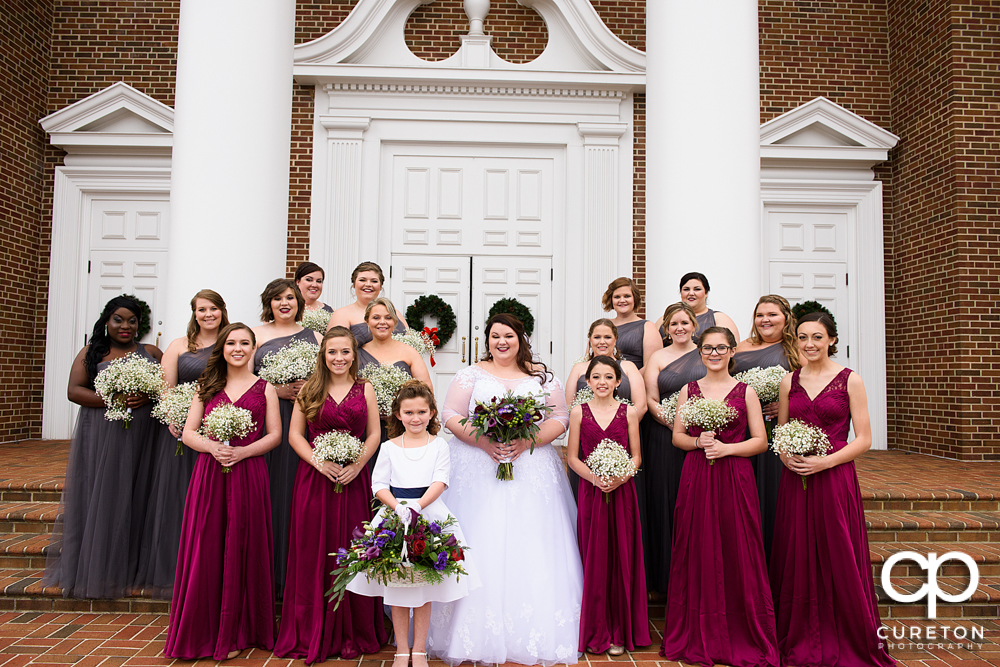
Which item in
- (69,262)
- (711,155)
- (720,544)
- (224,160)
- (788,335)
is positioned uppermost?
(711,155)

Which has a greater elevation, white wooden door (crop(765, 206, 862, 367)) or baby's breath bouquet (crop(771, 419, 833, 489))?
white wooden door (crop(765, 206, 862, 367))

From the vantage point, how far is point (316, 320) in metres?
5.22

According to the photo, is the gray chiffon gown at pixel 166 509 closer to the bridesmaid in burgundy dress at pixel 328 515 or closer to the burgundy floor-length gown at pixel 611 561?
the bridesmaid in burgundy dress at pixel 328 515

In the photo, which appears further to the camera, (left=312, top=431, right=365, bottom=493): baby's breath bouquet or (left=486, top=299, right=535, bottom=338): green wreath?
(left=486, top=299, right=535, bottom=338): green wreath

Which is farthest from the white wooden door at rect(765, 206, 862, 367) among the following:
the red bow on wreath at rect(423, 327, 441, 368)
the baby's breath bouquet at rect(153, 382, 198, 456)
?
the baby's breath bouquet at rect(153, 382, 198, 456)

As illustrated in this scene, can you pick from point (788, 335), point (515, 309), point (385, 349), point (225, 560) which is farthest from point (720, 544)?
point (515, 309)

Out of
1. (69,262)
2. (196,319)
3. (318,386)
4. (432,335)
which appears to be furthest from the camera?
(69,262)

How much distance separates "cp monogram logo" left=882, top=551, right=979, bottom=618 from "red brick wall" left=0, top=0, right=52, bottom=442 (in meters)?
10.2

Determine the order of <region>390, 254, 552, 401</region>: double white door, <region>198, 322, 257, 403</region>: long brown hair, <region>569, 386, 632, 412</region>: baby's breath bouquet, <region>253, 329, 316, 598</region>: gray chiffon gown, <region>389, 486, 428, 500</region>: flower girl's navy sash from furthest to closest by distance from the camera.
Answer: <region>390, 254, 552, 401</region>: double white door, <region>253, 329, 316, 598</region>: gray chiffon gown, <region>569, 386, 632, 412</region>: baby's breath bouquet, <region>198, 322, 257, 403</region>: long brown hair, <region>389, 486, 428, 500</region>: flower girl's navy sash

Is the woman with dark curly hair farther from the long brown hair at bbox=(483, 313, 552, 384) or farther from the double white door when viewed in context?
the double white door

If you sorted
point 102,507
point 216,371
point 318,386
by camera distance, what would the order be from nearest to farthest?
point 318,386 → point 216,371 → point 102,507

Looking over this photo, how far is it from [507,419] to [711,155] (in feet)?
11.0

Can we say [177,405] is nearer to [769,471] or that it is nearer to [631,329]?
[631,329]

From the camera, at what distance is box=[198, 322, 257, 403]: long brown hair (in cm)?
404
